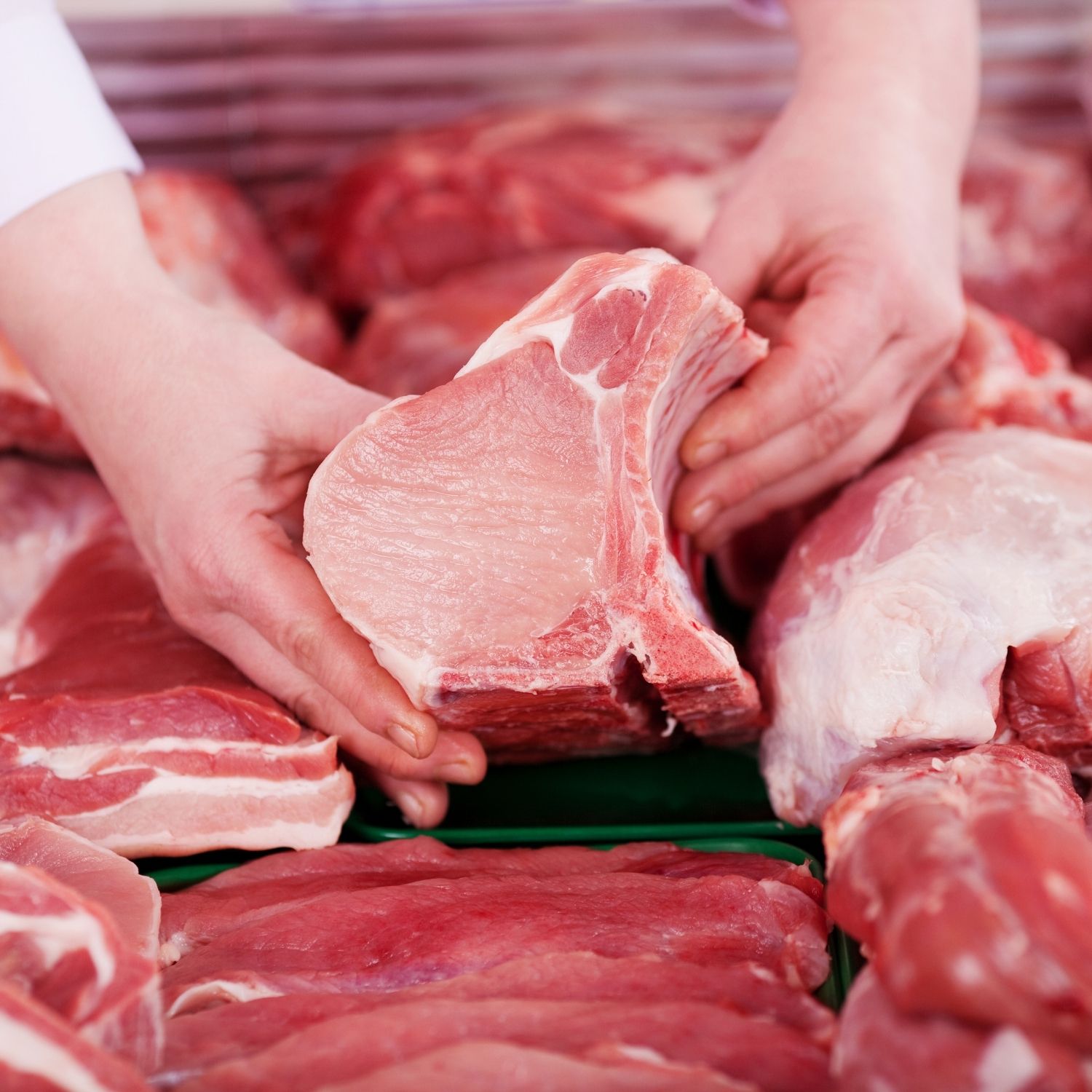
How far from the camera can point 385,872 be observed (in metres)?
1.86

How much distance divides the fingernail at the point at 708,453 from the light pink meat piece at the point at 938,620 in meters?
0.24

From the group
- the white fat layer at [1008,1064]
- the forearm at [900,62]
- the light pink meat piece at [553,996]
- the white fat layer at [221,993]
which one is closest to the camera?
the white fat layer at [1008,1064]

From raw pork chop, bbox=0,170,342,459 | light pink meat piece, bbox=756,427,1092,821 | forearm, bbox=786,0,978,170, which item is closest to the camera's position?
light pink meat piece, bbox=756,427,1092,821

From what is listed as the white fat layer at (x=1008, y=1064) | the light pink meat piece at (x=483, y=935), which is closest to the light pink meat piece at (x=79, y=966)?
the light pink meat piece at (x=483, y=935)

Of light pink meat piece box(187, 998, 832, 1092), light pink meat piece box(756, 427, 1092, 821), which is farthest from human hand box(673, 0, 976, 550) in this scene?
light pink meat piece box(187, 998, 832, 1092)

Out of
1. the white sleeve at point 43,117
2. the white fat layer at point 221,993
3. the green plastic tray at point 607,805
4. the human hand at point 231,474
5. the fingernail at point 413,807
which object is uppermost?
the white sleeve at point 43,117

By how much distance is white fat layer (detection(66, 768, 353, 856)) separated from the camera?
1.86 m

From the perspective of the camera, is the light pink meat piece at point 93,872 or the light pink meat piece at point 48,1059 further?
the light pink meat piece at point 93,872

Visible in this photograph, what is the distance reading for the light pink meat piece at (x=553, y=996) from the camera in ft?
4.76

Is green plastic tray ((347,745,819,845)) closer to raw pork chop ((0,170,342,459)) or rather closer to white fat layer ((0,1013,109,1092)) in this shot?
white fat layer ((0,1013,109,1092))

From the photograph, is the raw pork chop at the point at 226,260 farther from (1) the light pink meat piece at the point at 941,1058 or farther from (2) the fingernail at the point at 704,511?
(1) the light pink meat piece at the point at 941,1058

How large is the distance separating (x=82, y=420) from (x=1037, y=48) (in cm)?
340

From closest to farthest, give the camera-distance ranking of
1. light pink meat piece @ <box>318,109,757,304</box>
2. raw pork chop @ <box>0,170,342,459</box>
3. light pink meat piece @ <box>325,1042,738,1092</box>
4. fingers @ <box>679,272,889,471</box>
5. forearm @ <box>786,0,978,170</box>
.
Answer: light pink meat piece @ <box>325,1042,738,1092</box> < fingers @ <box>679,272,889,471</box> < forearm @ <box>786,0,978,170</box> < raw pork chop @ <box>0,170,342,459</box> < light pink meat piece @ <box>318,109,757,304</box>

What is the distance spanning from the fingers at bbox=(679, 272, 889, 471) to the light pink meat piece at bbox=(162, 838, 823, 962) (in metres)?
0.67
